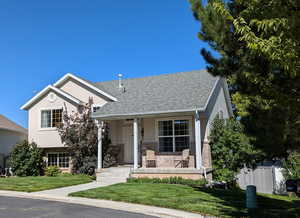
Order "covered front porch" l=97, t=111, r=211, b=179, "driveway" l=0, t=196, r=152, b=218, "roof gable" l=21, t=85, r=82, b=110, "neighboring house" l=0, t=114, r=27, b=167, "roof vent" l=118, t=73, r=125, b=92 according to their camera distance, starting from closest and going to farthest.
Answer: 1. "driveway" l=0, t=196, r=152, b=218
2. "covered front porch" l=97, t=111, r=211, b=179
3. "roof gable" l=21, t=85, r=82, b=110
4. "roof vent" l=118, t=73, r=125, b=92
5. "neighboring house" l=0, t=114, r=27, b=167

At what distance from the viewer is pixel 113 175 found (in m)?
16.1

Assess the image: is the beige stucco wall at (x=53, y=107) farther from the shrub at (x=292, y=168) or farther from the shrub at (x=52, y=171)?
the shrub at (x=292, y=168)

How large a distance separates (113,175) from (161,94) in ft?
19.0

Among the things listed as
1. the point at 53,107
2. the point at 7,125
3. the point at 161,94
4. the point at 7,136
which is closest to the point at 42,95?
the point at 53,107

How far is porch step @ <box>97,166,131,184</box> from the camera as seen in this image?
51.6 ft

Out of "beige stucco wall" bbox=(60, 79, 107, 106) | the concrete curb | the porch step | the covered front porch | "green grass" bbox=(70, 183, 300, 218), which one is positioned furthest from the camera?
"beige stucco wall" bbox=(60, 79, 107, 106)

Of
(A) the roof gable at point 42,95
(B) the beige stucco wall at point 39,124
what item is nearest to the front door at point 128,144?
(B) the beige stucco wall at point 39,124

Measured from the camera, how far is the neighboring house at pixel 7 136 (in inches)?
1012

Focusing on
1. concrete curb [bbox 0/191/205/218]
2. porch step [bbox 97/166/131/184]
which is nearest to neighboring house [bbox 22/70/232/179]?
porch step [bbox 97/166/131/184]

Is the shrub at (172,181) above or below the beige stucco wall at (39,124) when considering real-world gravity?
below

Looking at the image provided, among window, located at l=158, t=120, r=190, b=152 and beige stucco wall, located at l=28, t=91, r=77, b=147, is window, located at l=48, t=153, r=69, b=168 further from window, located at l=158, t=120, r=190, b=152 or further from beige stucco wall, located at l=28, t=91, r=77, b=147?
window, located at l=158, t=120, r=190, b=152

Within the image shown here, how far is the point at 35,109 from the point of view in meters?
21.5

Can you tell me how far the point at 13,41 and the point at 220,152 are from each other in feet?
45.1

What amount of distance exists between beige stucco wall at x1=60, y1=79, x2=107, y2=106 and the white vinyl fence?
34.5ft
